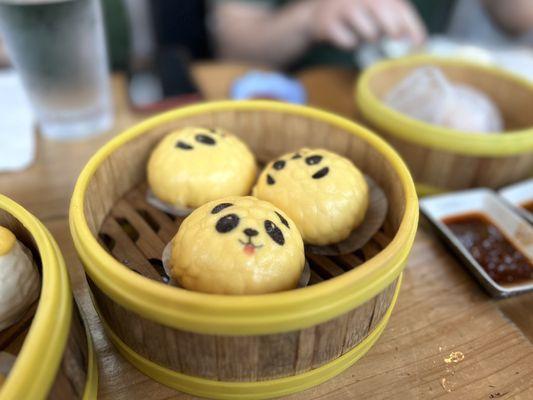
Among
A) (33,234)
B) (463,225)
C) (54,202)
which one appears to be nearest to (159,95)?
(54,202)

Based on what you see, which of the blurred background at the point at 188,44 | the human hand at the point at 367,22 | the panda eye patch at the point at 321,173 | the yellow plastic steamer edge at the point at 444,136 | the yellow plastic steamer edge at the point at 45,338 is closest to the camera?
the yellow plastic steamer edge at the point at 45,338

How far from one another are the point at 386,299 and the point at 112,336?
0.43 metres

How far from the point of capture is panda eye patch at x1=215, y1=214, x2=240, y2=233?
658 mm

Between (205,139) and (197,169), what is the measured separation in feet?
0.24

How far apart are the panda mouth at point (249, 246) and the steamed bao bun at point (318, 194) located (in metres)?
0.16

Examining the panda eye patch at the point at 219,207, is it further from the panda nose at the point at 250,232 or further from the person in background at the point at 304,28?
the person in background at the point at 304,28

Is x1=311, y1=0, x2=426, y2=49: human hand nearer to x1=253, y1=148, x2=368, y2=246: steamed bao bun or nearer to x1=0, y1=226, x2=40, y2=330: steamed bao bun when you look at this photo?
x1=253, y1=148, x2=368, y2=246: steamed bao bun

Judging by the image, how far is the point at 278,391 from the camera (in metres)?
0.66

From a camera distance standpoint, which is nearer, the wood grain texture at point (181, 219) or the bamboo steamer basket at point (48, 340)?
the bamboo steamer basket at point (48, 340)

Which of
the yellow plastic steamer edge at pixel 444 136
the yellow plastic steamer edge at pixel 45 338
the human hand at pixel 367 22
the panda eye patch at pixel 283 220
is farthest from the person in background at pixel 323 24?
the yellow plastic steamer edge at pixel 45 338

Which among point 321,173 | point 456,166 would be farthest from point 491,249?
point 321,173

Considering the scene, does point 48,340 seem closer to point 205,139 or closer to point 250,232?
point 250,232

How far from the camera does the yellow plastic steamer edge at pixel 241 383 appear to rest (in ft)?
2.10

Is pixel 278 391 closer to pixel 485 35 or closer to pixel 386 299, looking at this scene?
pixel 386 299
